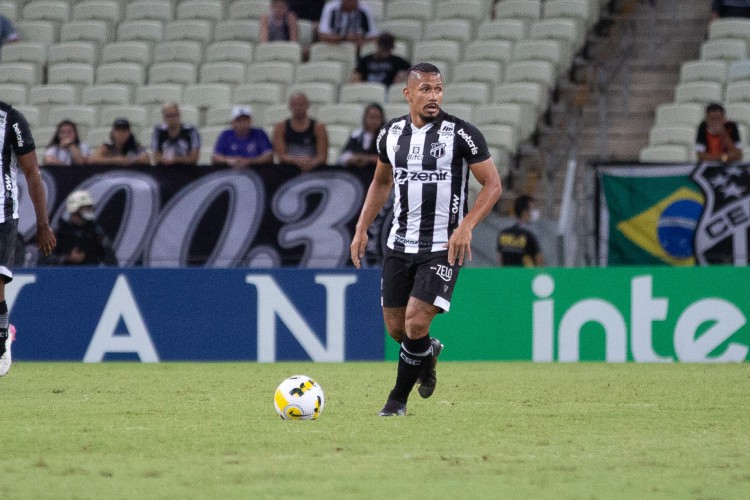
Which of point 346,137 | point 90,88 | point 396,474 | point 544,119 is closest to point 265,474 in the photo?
point 396,474

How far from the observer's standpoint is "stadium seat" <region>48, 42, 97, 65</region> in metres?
20.2

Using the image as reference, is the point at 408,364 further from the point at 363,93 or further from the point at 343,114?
the point at 363,93

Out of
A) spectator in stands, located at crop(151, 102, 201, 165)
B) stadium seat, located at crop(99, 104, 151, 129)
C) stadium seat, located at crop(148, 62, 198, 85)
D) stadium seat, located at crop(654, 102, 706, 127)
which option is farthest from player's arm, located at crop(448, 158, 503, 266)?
stadium seat, located at crop(148, 62, 198, 85)

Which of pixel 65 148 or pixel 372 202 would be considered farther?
pixel 65 148

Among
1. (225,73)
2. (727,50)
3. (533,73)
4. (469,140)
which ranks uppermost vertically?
(469,140)

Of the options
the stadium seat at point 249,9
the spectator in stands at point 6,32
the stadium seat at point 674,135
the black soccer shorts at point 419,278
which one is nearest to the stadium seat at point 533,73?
the stadium seat at point 674,135

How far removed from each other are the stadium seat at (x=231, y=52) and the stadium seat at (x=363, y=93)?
2.01m

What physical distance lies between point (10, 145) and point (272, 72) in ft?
30.0

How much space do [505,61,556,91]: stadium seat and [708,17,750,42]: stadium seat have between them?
7.01 ft

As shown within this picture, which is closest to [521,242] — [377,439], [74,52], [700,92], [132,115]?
[700,92]

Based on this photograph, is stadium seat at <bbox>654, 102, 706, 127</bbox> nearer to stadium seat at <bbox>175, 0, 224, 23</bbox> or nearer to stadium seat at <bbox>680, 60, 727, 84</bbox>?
stadium seat at <bbox>680, 60, 727, 84</bbox>

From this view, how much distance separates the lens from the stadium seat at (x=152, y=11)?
20.7 meters

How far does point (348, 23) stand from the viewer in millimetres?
18844

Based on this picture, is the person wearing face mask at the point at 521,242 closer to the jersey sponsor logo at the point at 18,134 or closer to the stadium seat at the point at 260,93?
the stadium seat at the point at 260,93
